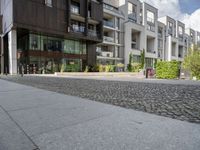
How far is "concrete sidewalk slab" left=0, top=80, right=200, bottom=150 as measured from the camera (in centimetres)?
242

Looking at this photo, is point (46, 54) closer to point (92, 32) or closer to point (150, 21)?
point (92, 32)

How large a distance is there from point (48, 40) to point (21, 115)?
2660 centimetres

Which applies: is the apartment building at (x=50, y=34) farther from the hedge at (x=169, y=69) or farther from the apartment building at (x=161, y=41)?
the apartment building at (x=161, y=41)

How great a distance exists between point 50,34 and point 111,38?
16016 millimetres

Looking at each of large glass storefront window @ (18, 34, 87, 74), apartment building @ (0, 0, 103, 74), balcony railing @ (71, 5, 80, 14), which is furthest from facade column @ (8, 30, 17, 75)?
balcony railing @ (71, 5, 80, 14)

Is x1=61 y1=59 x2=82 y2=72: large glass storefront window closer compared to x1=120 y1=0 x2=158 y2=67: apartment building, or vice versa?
x1=61 y1=59 x2=82 y2=72: large glass storefront window

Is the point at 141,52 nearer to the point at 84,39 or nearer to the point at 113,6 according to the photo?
the point at 113,6

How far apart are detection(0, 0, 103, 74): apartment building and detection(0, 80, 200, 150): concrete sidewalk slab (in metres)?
23.1

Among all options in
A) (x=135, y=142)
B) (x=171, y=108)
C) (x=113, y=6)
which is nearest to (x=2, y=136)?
(x=135, y=142)

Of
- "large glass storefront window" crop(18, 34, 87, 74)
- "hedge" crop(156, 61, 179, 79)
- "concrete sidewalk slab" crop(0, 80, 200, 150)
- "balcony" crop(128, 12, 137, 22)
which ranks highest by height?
"balcony" crop(128, 12, 137, 22)

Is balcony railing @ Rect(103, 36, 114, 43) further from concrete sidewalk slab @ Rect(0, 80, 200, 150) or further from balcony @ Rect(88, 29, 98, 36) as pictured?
concrete sidewalk slab @ Rect(0, 80, 200, 150)

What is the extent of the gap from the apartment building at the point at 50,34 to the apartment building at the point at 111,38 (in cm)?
473

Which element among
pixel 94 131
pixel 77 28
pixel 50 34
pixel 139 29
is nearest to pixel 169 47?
pixel 139 29

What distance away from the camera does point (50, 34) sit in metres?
28.4
